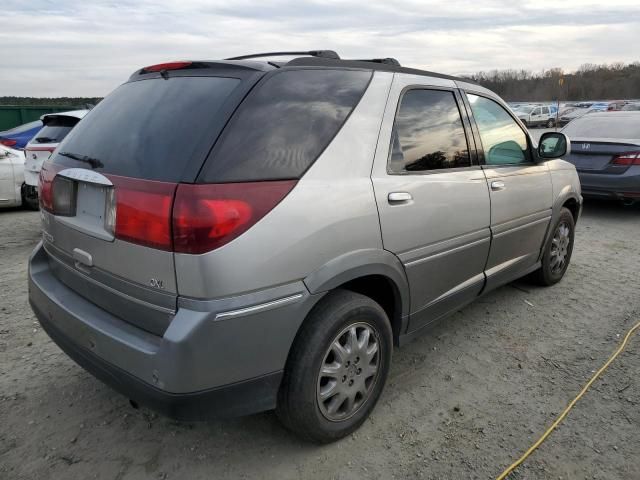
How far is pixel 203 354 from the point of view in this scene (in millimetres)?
1892

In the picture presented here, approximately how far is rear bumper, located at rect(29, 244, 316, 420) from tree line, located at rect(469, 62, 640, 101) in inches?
2956

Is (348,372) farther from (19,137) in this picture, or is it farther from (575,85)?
(575,85)

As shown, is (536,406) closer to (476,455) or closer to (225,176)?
(476,455)

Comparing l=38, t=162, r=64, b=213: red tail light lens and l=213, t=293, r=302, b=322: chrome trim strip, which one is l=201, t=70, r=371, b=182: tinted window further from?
l=38, t=162, r=64, b=213: red tail light lens

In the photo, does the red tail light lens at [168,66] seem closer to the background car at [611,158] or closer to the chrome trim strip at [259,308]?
the chrome trim strip at [259,308]

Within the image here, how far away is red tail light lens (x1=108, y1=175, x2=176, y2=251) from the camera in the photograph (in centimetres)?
190

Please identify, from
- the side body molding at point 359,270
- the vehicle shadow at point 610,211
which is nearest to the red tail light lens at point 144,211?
the side body molding at point 359,270

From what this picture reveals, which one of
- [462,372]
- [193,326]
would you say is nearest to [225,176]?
[193,326]

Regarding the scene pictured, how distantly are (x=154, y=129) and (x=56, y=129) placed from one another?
5726 mm

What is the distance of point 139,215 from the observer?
196 centimetres

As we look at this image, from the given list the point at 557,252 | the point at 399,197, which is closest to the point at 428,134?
the point at 399,197

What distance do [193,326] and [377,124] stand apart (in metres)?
1.35

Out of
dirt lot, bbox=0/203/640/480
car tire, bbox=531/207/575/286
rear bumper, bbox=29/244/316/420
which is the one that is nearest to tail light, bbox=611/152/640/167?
car tire, bbox=531/207/575/286

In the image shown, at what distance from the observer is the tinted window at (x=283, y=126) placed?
1.98 m
